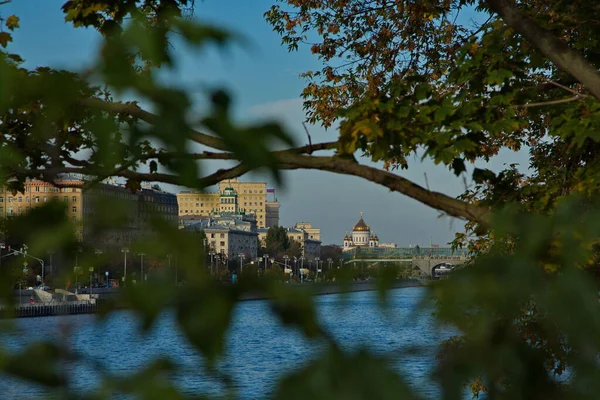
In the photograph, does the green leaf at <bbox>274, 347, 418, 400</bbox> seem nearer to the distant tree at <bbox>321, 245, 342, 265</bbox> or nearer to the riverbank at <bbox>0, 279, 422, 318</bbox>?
the riverbank at <bbox>0, 279, 422, 318</bbox>

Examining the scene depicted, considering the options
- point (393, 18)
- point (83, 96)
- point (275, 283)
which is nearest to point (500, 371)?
point (275, 283)

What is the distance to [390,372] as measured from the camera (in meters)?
0.86

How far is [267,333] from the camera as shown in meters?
0.99

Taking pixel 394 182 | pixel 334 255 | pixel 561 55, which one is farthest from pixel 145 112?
pixel 561 55

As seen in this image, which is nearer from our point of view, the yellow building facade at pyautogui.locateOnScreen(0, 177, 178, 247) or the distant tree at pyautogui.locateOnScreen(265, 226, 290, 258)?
the yellow building facade at pyautogui.locateOnScreen(0, 177, 178, 247)

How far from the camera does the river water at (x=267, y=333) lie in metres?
0.87

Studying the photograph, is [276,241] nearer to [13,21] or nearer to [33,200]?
[13,21]

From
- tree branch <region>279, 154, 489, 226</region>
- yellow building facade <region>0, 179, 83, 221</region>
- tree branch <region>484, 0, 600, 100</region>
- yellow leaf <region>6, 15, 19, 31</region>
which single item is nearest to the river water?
yellow building facade <region>0, 179, 83, 221</region>

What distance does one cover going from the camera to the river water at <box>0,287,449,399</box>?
0.87 meters

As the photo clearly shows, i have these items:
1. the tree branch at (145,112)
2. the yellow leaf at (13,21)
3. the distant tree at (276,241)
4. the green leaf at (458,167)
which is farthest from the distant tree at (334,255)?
the distant tree at (276,241)

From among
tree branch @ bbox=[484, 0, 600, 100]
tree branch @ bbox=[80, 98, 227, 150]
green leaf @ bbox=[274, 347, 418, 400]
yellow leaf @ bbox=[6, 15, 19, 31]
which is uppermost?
tree branch @ bbox=[484, 0, 600, 100]

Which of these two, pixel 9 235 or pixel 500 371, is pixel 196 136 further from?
pixel 500 371

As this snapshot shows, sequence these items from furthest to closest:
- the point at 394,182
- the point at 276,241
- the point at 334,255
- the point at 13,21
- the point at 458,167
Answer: the point at 276,241
the point at 458,167
the point at 394,182
the point at 13,21
the point at 334,255

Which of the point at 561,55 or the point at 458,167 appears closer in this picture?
the point at 458,167
